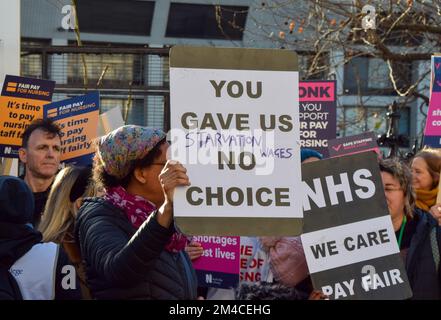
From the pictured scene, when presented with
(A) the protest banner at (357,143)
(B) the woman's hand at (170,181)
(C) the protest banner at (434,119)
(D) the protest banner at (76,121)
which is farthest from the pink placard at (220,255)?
(A) the protest banner at (357,143)

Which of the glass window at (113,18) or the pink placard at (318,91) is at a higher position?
the glass window at (113,18)

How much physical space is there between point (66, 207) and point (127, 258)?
1540 mm

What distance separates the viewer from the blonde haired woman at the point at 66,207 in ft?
15.4

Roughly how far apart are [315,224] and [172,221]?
1349 mm

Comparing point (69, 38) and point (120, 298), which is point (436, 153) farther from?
point (69, 38)

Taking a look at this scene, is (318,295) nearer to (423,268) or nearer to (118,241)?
(423,268)

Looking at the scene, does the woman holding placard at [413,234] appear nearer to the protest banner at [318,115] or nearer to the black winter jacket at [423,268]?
the black winter jacket at [423,268]

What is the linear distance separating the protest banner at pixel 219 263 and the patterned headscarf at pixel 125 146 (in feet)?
5.45

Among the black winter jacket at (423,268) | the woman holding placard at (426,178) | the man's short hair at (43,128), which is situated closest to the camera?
the black winter jacket at (423,268)

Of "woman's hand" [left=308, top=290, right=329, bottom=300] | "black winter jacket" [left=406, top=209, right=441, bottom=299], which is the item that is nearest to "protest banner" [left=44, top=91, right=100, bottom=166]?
"black winter jacket" [left=406, top=209, right=441, bottom=299]

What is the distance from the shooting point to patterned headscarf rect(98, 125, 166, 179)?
3.88 metres

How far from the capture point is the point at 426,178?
23.8 feet

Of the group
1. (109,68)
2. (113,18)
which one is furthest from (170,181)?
(113,18)

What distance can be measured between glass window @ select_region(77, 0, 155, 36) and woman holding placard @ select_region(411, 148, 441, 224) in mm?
18744
